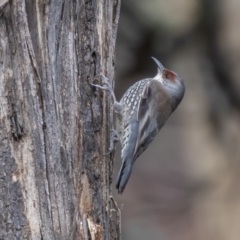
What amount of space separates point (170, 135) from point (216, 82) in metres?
4.59

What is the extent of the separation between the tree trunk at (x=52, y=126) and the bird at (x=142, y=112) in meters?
0.86

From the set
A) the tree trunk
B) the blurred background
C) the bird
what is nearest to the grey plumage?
the bird

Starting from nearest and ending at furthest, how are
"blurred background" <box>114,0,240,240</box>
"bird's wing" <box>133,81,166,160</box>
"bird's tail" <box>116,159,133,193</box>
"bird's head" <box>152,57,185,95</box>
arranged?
"bird's tail" <box>116,159,133,193</box> < "bird's wing" <box>133,81,166,160</box> < "bird's head" <box>152,57,185,95</box> < "blurred background" <box>114,0,240,240</box>

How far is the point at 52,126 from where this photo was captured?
3807 mm

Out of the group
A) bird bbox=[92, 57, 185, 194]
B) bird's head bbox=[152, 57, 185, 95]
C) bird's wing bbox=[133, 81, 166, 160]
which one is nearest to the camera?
bird bbox=[92, 57, 185, 194]

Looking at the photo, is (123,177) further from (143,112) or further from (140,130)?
(143,112)

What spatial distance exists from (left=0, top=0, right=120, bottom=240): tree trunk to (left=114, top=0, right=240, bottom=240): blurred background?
419 cm

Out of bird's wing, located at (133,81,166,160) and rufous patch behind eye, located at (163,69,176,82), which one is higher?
rufous patch behind eye, located at (163,69,176,82)

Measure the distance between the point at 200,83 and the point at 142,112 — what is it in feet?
12.2

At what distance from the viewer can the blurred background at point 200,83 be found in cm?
830

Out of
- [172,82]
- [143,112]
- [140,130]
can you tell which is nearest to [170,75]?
[172,82]

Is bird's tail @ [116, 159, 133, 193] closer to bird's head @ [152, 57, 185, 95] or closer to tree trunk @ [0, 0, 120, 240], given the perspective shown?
tree trunk @ [0, 0, 120, 240]

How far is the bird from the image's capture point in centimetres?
505

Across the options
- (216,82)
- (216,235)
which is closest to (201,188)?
(216,235)
